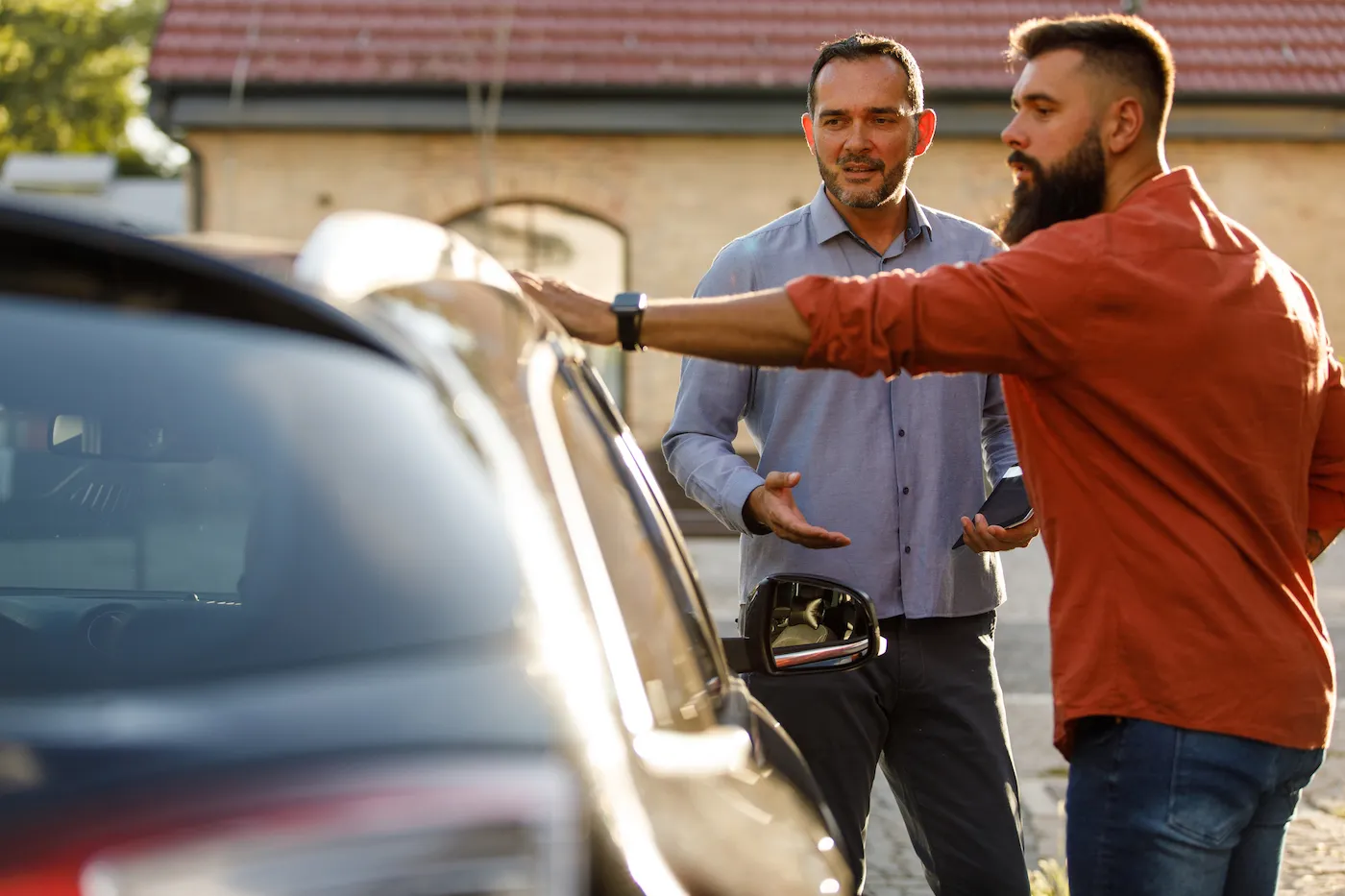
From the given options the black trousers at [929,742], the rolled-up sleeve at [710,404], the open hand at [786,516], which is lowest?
the black trousers at [929,742]

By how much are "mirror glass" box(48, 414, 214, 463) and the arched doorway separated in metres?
16.9

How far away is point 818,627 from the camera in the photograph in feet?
9.20

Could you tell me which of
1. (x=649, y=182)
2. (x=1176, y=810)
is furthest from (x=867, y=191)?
(x=649, y=182)

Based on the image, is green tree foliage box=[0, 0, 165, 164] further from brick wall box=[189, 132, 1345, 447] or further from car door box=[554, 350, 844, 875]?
car door box=[554, 350, 844, 875]

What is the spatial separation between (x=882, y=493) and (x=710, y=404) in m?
0.40

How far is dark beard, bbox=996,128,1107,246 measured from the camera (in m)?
2.54

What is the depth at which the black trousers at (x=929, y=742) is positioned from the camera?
11.3ft

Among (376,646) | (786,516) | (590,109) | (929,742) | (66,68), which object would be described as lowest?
(929,742)

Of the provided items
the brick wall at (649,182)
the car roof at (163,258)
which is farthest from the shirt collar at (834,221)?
the brick wall at (649,182)

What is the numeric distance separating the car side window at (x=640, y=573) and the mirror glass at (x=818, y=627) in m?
0.58

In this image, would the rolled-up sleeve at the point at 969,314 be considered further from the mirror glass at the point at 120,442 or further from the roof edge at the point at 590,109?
the roof edge at the point at 590,109

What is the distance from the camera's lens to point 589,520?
1.56m

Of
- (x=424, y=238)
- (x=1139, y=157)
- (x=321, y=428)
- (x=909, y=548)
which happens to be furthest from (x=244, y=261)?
(x=909, y=548)

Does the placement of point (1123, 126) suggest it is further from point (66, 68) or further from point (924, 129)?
point (66, 68)
